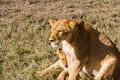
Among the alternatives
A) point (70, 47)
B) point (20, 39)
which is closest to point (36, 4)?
point (20, 39)

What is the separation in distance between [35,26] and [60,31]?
12.1 ft

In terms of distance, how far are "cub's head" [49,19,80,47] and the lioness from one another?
0.01m

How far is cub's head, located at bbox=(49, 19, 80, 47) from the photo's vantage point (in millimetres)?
4575

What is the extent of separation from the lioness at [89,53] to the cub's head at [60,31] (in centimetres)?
1

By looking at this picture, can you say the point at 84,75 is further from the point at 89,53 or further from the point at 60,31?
the point at 60,31

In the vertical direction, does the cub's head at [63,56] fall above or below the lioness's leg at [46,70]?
above

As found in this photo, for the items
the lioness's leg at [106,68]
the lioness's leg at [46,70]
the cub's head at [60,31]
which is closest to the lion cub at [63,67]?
the lioness's leg at [46,70]

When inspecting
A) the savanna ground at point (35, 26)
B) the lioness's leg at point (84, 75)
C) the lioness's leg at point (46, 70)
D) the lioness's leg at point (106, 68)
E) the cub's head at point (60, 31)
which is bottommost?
the savanna ground at point (35, 26)

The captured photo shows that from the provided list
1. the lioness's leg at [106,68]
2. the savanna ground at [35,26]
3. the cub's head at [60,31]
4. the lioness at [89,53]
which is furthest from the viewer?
the savanna ground at [35,26]

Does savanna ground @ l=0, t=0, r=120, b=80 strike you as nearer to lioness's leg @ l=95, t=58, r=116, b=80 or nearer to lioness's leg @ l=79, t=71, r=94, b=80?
lioness's leg @ l=79, t=71, r=94, b=80

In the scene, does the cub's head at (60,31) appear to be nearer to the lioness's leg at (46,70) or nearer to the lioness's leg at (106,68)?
the lioness's leg at (106,68)

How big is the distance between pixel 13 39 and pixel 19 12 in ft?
6.05

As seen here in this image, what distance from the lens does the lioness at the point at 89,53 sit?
4.85 m

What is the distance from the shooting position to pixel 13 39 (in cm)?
749
